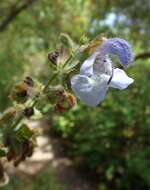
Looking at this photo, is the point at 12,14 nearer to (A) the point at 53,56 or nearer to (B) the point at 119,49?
(A) the point at 53,56

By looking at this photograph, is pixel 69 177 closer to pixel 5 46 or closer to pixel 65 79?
pixel 5 46

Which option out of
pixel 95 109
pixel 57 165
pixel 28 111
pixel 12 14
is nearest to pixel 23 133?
pixel 28 111

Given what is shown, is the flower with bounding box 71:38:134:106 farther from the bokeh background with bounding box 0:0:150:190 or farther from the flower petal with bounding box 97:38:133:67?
the bokeh background with bounding box 0:0:150:190

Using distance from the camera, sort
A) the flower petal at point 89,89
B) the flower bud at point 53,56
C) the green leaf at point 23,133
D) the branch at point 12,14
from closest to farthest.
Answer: the flower petal at point 89,89, the flower bud at point 53,56, the green leaf at point 23,133, the branch at point 12,14

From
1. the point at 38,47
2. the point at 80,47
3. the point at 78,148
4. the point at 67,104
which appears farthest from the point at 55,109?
the point at 78,148

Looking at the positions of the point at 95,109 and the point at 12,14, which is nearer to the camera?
the point at 12,14

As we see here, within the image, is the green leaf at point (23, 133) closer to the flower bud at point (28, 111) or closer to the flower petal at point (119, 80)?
the flower bud at point (28, 111)

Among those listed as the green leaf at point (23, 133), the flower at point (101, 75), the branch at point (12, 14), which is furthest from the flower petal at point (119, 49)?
the branch at point (12, 14)
